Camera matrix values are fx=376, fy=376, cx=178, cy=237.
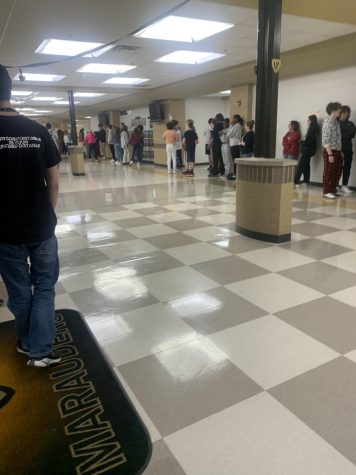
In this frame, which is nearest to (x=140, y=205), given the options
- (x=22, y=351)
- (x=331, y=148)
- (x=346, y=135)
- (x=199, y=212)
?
(x=199, y=212)

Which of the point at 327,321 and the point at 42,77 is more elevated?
the point at 42,77

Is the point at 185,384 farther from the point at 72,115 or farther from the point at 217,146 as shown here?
the point at 72,115

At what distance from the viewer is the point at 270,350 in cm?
220

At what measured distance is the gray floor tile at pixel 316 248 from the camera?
3.90 meters

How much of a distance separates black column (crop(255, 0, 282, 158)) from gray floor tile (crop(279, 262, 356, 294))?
4.86 feet

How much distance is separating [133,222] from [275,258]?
7.76 feet

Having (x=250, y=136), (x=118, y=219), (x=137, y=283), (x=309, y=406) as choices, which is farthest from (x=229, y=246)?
(x=250, y=136)

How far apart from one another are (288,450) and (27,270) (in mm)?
1520

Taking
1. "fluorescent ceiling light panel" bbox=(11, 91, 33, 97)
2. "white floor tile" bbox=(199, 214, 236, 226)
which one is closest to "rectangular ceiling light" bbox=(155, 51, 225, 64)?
"white floor tile" bbox=(199, 214, 236, 226)

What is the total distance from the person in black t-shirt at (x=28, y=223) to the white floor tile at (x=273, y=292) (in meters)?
1.50

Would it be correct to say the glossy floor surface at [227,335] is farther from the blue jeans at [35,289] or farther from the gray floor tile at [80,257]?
the blue jeans at [35,289]

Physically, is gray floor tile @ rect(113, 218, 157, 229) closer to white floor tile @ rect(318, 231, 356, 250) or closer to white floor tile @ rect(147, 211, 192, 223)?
white floor tile @ rect(147, 211, 192, 223)

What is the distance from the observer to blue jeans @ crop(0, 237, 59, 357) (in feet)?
6.48

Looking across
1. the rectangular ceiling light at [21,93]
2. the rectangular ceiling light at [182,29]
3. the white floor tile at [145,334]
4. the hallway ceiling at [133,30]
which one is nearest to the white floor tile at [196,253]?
the white floor tile at [145,334]
